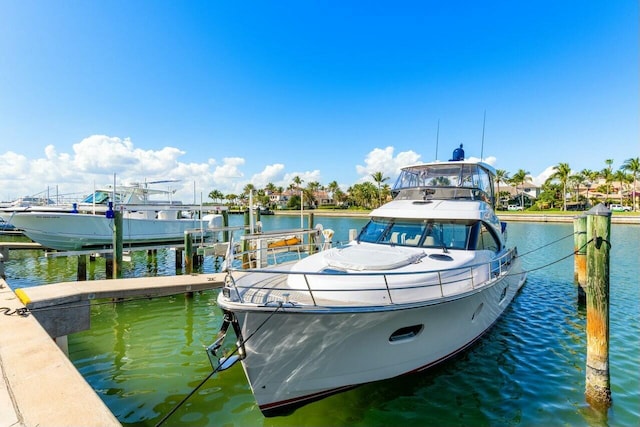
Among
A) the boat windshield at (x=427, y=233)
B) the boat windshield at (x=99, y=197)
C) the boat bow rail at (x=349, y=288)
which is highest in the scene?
the boat windshield at (x=99, y=197)

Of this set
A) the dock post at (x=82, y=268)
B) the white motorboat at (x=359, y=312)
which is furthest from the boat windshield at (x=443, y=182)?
the dock post at (x=82, y=268)

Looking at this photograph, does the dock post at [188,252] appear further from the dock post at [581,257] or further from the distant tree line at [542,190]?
the distant tree line at [542,190]

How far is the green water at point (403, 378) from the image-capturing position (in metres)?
5.39

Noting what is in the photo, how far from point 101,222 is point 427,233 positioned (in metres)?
18.2

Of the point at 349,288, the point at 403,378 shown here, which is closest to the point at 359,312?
the point at 349,288

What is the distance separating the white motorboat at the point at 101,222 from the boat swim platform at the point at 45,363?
749 centimetres

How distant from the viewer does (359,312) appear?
4.89 metres

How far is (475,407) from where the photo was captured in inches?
223

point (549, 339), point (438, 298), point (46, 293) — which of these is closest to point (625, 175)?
point (549, 339)

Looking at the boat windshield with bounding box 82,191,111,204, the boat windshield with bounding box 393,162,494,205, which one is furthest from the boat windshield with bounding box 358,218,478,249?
the boat windshield with bounding box 82,191,111,204

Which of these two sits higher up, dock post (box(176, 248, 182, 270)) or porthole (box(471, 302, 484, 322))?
porthole (box(471, 302, 484, 322))

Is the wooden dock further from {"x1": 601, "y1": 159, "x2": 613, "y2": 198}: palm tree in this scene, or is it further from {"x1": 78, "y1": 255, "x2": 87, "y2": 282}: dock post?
{"x1": 601, "y1": 159, "x2": 613, "y2": 198}: palm tree

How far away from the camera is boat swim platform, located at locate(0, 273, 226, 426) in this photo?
10.7 feet

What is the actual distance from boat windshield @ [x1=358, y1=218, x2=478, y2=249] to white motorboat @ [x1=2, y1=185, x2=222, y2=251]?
916 centimetres
